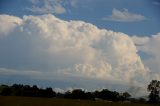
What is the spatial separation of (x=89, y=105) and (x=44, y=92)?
25418mm

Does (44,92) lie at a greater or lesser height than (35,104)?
greater

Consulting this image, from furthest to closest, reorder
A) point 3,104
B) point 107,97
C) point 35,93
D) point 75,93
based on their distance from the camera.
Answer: point 107,97 < point 75,93 < point 35,93 < point 3,104

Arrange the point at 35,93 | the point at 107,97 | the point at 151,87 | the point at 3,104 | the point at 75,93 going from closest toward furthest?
the point at 3,104
the point at 35,93
the point at 75,93
the point at 107,97
the point at 151,87

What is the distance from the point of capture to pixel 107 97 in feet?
207

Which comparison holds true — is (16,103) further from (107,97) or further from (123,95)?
(123,95)

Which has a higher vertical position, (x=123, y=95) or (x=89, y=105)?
(x=123, y=95)

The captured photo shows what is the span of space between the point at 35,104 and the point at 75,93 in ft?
95.6

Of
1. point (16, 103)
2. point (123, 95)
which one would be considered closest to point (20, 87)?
point (123, 95)

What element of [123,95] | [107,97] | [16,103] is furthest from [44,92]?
[16,103]

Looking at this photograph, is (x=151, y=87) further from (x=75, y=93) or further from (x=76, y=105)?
(x=76, y=105)

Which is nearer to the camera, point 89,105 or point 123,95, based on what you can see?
point 89,105

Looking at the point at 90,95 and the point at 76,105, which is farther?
the point at 90,95

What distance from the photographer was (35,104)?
96.6 ft

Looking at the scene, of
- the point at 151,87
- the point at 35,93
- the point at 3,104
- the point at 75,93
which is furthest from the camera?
the point at 151,87
